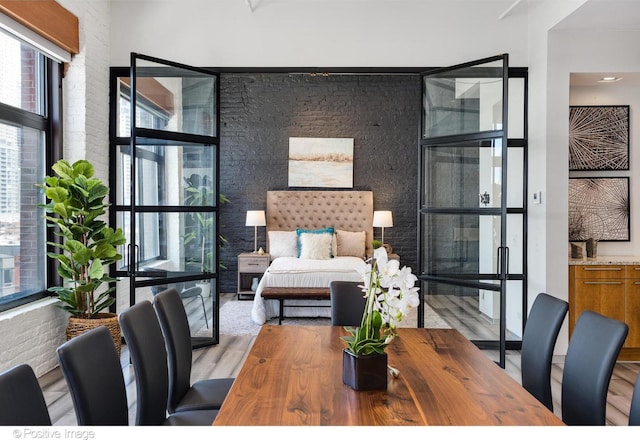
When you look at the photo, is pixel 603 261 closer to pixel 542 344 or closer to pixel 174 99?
pixel 542 344

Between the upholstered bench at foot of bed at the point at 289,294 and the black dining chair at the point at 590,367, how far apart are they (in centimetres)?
369

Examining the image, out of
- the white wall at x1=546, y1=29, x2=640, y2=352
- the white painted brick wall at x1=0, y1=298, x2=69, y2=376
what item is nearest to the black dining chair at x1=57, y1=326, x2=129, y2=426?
the white painted brick wall at x1=0, y1=298, x2=69, y2=376

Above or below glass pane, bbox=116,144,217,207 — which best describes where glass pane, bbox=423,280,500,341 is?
below

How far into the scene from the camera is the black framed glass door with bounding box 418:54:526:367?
3965 mm

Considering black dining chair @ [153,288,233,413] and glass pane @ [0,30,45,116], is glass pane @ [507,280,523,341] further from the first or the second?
glass pane @ [0,30,45,116]

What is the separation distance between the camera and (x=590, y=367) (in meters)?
1.81

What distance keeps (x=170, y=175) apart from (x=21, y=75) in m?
1.31

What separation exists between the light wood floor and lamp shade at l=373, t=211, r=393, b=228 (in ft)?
9.54

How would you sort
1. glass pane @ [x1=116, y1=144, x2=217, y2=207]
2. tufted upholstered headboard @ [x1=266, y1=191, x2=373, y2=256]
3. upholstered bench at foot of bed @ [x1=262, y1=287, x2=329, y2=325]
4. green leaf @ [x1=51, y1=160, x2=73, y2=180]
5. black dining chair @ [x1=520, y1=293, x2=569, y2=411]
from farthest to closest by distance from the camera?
tufted upholstered headboard @ [x1=266, y1=191, x2=373, y2=256], upholstered bench at foot of bed @ [x1=262, y1=287, x2=329, y2=325], glass pane @ [x1=116, y1=144, x2=217, y2=207], green leaf @ [x1=51, y1=160, x2=73, y2=180], black dining chair @ [x1=520, y1=293, x2=569, y2=411]

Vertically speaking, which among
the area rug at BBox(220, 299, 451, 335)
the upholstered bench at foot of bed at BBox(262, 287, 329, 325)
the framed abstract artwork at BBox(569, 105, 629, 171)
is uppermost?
the framed abstract artwork at BBox(569, 105, 629, 171)

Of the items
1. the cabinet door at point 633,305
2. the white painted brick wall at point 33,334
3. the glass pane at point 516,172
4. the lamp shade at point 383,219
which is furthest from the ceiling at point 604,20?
the white painted brick wall at point 33,334

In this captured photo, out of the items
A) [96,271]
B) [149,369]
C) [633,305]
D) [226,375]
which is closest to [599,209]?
[633,305]

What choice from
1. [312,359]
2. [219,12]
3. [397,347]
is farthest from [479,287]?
[219,12]

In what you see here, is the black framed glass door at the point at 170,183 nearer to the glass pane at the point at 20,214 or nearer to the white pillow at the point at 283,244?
the glass pane at the point at 20,214
